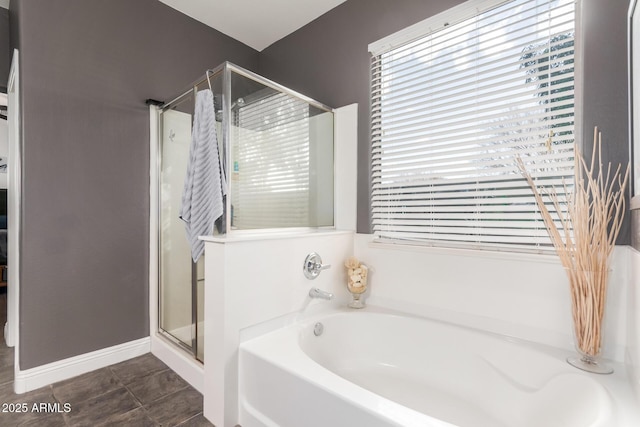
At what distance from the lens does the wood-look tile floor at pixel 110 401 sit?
1.50 m

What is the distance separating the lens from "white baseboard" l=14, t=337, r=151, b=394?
1748mm

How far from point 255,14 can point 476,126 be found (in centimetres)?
190

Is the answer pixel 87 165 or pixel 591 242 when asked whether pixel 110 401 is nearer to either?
pixel 87 165

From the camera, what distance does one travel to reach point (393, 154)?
198cm

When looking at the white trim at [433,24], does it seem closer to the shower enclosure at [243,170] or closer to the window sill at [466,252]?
the shower enclosure at [243,170]

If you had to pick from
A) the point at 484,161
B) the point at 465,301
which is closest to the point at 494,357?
the point at 465,301

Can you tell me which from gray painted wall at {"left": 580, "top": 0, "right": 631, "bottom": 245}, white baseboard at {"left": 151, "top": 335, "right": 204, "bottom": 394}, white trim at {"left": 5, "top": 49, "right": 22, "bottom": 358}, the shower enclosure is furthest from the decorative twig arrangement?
white trim at {"left": 5, "top": 49, "right": 22, "bottom": 358}

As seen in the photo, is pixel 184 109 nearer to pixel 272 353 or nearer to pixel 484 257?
pixel 272 353

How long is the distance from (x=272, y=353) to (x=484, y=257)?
116 cm

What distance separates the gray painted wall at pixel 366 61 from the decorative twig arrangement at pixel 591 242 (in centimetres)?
9

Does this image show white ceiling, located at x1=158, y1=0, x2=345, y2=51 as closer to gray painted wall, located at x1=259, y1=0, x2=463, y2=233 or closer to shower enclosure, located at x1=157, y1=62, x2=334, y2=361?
gray painted wall, located at x1=259, y1=0, x2=463, y2=233

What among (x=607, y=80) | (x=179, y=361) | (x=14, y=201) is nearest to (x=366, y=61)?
(x=607, y=80)

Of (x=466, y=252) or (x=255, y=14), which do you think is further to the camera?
(x=255, y=14)

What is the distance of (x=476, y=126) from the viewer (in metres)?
1.64
